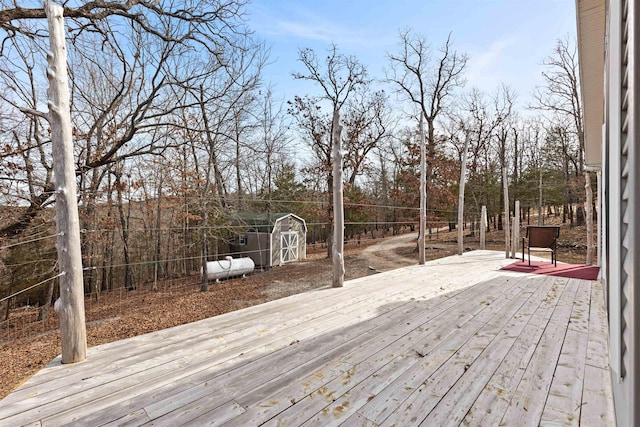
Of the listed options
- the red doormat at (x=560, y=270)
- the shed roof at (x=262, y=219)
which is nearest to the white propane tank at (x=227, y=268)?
the shed roof at (x=262, y=219)

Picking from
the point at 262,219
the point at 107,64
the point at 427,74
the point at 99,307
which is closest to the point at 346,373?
the point at 99,307

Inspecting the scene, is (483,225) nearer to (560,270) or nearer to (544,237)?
(544,237)

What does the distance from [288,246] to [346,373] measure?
9530mm

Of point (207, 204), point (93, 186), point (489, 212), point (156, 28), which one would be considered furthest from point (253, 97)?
point (489, 212)

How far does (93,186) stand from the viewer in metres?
5.87

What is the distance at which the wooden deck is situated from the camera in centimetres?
121

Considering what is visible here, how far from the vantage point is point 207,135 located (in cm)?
722

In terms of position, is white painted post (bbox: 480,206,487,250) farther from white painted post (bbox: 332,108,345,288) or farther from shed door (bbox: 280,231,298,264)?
shed door (bbox: 280,231,298,264)

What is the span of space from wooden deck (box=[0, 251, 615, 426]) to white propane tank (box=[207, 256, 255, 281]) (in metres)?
6.17

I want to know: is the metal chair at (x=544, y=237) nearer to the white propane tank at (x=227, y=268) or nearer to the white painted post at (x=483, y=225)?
the white painted post at (x=483, y=225)

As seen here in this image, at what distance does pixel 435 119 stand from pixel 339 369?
13293 mm

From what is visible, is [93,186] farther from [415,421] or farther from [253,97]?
[415,421]

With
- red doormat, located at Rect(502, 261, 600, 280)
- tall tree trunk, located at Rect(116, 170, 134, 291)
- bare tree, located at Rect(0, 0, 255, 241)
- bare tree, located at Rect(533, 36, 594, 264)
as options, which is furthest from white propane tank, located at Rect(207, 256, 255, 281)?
bare tree, located at Rect(533, 36, 594, 264)

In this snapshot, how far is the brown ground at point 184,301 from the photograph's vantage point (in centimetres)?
421
